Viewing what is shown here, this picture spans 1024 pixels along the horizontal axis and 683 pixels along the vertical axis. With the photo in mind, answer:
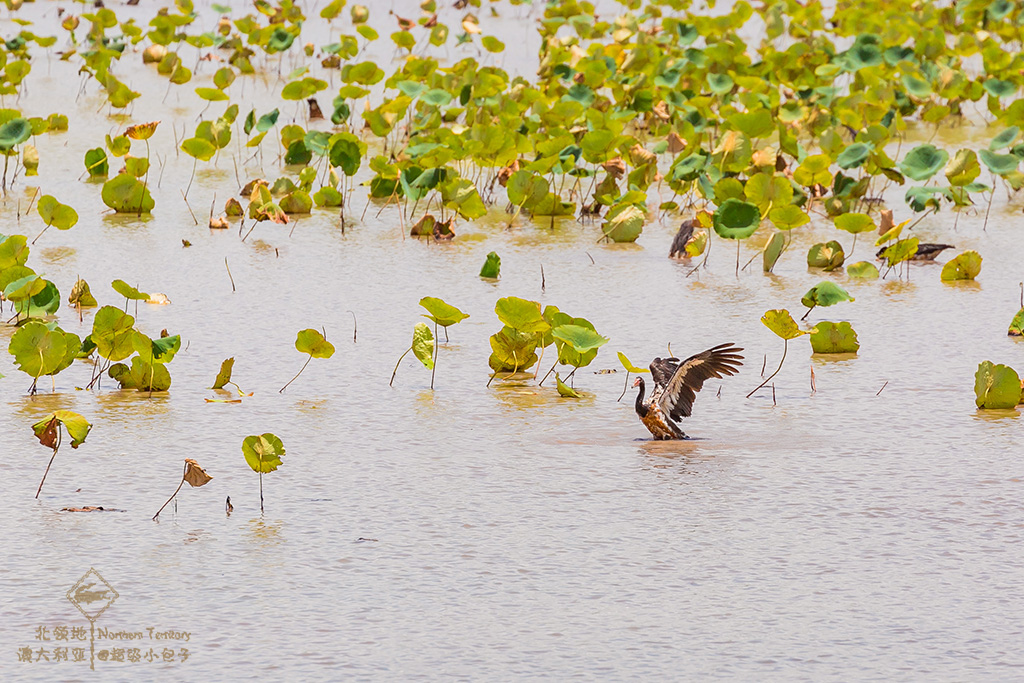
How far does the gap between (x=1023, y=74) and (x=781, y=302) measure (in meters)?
5.06

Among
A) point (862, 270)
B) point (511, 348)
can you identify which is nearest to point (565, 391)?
point (511, 348)

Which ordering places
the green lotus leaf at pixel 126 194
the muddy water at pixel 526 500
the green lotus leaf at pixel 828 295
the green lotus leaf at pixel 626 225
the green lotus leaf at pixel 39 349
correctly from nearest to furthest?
the muddy water at pixel 526 500 → the green lotus leaf at pixel 39 349 → the green lotus leaf at pixel 828 295 → the green lotus leaf at pixel 626 225 → the green lotus leaf at pixel 126 194

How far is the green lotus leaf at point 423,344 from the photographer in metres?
3.73

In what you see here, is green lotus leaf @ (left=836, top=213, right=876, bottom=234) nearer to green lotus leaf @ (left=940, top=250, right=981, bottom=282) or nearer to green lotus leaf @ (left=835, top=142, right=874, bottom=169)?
green lotus leaf @ (left=940, top=250, right=981, bottom=282)

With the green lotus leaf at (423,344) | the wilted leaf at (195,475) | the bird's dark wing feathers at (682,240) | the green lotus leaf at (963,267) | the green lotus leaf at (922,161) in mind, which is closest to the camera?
the wilted leaf at (195,475)

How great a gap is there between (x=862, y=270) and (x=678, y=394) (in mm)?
1961

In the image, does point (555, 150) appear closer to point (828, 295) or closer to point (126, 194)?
point (126, 194)

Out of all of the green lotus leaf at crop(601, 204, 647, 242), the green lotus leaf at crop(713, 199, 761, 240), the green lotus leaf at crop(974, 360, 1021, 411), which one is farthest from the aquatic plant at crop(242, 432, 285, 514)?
the green lotus leaf at crop(601, 204, 647, 242)

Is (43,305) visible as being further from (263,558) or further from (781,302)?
(781,302)

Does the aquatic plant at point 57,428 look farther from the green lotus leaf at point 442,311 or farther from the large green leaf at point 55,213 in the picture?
the large green leaf at point 55,213

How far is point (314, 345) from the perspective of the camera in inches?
146

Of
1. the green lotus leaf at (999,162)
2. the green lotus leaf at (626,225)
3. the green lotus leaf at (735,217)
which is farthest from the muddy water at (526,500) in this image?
the green lotus leaf at (999,162)

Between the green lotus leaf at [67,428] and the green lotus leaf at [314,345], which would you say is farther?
the green lotus leaf at [314,345]

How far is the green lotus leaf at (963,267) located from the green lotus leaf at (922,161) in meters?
1.05
